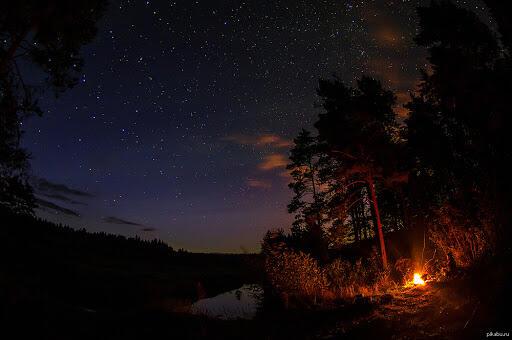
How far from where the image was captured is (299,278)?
13.9 m

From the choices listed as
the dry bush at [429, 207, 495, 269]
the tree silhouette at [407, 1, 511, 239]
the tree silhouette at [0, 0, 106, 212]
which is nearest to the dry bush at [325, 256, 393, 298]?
the dry bush at [429, 207, 495, 269]

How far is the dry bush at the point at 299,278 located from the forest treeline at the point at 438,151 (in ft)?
0.29

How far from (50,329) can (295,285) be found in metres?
8.96

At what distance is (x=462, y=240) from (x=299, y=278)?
6019 mm

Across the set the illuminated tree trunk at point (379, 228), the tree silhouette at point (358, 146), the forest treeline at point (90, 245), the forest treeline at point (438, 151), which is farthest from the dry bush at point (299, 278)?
the forest treeline at point (90, 245)

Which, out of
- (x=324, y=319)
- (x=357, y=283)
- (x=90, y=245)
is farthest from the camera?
(x=90, y=245)

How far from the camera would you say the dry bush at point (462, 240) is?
29.0ft

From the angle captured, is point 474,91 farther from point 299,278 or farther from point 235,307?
point 235,307

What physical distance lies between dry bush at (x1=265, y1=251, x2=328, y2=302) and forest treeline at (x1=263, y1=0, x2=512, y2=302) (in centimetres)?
9

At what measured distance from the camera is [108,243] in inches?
2721

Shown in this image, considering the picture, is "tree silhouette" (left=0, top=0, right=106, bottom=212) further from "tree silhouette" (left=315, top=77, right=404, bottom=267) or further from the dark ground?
"tree silhouette" (left=315, top=77, right=404, bottom=267)

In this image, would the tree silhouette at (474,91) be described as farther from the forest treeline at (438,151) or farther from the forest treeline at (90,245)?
the forest treeline at (90,245)

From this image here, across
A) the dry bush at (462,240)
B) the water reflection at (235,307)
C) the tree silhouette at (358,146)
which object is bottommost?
the water reflection at (235,307)

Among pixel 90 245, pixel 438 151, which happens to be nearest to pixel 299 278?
pixel 438 151
